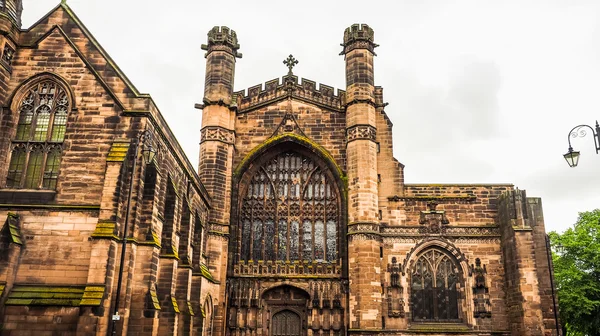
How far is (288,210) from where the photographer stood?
2736 centimetres

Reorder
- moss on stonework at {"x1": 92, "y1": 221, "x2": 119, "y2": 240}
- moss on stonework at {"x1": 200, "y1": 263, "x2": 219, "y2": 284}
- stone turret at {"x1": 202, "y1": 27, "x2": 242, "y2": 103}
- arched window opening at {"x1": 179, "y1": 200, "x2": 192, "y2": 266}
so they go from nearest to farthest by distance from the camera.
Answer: moss on stonework at {"x1": 92, "y1": 221, "x2": 119, "y2": 240} → arched window opening at {"x1": 179, "y1": 200, "x2": 192, "y2": 266} → moss on stonework at {"x1": 200, "y1": 263, "x2": 219, "y2": 284} → stone turret at {"x1": 202, "y1": 27, "x2": 242, "y2": 103}

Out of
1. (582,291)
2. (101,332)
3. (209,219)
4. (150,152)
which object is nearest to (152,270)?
(101,332)

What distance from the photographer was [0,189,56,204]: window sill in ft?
55.1

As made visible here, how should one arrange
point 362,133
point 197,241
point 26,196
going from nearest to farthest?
point 26,196
point 197,241
point 362,133

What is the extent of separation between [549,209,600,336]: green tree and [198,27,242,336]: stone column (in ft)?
66.7

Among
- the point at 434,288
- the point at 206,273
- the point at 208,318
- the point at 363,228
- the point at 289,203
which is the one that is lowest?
the point at 208,318

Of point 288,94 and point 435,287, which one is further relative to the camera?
point 288,94

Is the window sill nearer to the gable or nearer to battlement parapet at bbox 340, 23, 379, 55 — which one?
the gable

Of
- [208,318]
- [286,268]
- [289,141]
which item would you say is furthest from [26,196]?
[289,141]

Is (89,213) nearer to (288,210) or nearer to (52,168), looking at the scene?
(52,168)

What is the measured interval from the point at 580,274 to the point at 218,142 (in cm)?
2289

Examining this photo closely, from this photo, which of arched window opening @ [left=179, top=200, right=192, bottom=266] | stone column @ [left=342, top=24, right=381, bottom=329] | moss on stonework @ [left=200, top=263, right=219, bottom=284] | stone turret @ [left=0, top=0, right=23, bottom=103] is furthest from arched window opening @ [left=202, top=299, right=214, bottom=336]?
stone turret @ [left=0, top=0, right=23, bottom=103]

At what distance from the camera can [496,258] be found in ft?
84.8

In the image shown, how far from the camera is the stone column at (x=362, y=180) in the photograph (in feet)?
79.2
